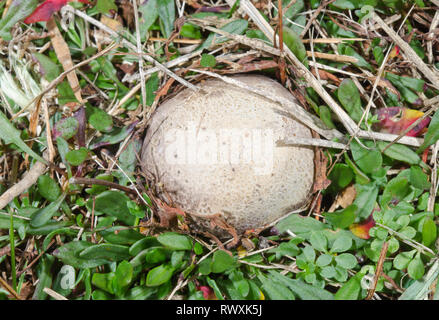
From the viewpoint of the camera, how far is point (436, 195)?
191 centimetres

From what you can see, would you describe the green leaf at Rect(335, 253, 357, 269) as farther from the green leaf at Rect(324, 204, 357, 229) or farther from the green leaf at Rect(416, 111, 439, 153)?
the green leaf at Rect(416, 111, 439, 153)

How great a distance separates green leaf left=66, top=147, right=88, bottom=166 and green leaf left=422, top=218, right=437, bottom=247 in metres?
1.50

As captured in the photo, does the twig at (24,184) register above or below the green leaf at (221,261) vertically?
above

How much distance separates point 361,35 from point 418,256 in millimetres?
1058

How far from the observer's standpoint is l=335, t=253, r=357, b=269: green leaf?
5.80 feet

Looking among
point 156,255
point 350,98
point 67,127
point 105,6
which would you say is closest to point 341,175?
point 350,98

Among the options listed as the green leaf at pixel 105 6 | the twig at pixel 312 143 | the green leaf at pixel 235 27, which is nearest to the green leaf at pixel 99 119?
the green leaf at pixel 105 6

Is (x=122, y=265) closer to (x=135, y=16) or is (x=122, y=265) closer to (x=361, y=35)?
(x=135, y=16)

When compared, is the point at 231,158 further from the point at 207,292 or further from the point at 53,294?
the point at 53,294

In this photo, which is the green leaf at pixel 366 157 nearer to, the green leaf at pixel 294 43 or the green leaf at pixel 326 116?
the green leaf at pixel 326 116

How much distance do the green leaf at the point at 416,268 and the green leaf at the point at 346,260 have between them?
0.70ft

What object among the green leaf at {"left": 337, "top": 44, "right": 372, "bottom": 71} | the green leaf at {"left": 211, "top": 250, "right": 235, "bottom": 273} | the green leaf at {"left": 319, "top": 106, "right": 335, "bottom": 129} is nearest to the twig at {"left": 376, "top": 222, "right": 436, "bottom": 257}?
the green leaf at {"left": 319, "top": 106, "right": 335, "bottom": 129}
